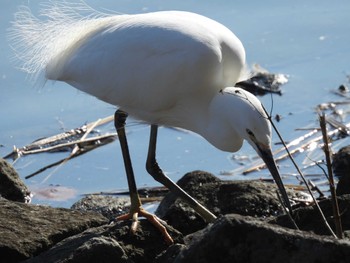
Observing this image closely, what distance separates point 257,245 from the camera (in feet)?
15.0

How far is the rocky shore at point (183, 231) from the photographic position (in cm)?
455

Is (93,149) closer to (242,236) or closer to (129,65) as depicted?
(129,65)

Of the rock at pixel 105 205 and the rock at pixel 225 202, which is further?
the rock at pixel 105 205

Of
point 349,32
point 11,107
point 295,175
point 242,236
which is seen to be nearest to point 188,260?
point 242,236

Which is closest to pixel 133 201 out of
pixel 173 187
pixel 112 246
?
pixel 173 187

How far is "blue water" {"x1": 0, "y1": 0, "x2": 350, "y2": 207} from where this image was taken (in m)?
8.09

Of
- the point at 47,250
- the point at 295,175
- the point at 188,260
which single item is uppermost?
the point at 188,260

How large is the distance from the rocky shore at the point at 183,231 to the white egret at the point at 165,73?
0.20 metres

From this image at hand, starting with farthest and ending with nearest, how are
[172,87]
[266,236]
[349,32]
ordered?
[349,32] < [172,87] < [266,236]

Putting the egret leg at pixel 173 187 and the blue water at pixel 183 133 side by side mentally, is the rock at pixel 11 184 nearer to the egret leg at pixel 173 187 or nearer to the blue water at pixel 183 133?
the blue water at pixel 183 133

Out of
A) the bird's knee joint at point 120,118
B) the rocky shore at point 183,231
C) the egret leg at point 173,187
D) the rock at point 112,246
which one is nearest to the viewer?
the rocky shore at point 183,231

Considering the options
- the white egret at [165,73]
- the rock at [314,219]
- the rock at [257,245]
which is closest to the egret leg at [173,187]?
the white egret at [165,73]

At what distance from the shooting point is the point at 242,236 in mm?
4605

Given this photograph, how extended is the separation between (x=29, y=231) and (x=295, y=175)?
2.65 metres
